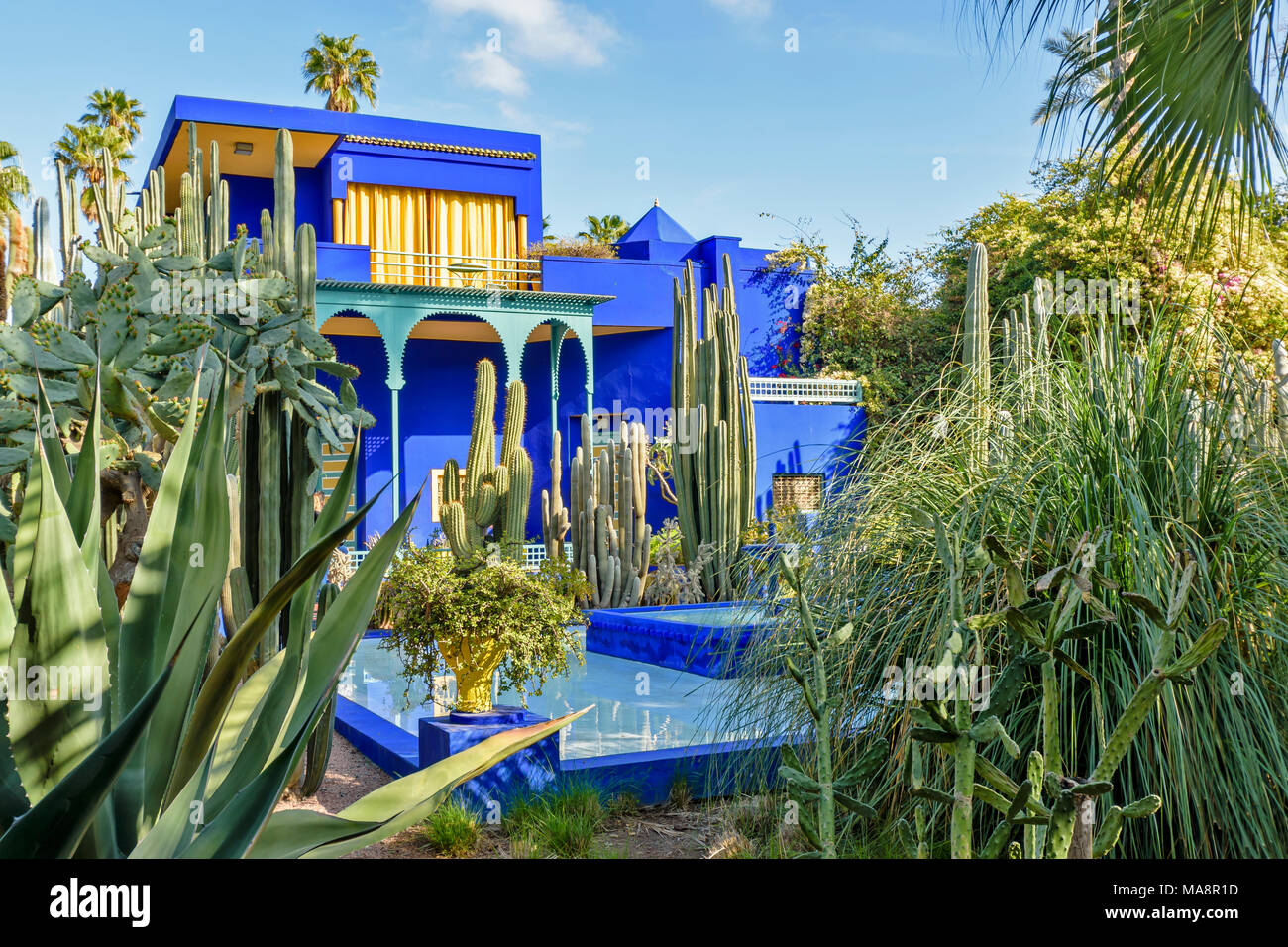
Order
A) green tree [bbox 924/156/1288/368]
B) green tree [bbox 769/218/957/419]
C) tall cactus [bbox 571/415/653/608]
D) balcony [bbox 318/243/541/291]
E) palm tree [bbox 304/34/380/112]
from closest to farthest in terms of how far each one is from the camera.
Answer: tall cactus [bbox 571/415/653/608] → green tree [bbox 924/156/1288/368] → balcony [bbox 318/243/541/291] → green tree [bbox 769/218/957/419] → palm tree [bbox 304/34/380/112]

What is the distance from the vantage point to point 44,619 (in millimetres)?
1721

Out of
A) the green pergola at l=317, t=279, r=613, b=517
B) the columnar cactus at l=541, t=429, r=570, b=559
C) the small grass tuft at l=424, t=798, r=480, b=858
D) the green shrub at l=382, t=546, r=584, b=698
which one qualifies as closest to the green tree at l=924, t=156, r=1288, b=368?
the columnar cactus at l=541, t=429, r=570, b=559

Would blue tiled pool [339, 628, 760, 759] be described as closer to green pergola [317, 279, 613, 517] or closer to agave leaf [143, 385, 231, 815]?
agave leaf [143, 385, 231, 815]

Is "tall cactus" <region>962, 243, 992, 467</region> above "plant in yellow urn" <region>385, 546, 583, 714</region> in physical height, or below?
above

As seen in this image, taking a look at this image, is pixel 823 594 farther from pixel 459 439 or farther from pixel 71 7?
pixel 459 439

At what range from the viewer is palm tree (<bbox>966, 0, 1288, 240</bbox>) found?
4770mm

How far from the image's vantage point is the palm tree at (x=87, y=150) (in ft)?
70.8

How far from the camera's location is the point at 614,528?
13234mm

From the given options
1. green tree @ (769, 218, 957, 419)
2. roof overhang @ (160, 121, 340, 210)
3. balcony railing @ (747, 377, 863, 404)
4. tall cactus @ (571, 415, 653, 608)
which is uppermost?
roof overhang @ (160, 121, 340, 210)

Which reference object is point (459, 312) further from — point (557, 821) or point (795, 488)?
point (557, 821)

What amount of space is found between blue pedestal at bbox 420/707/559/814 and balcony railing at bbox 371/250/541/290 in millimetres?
14724

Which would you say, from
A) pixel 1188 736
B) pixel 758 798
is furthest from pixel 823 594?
pixel 1188 736
